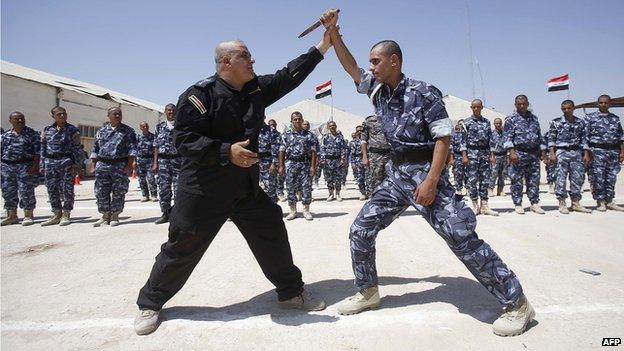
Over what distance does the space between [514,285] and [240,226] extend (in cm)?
201

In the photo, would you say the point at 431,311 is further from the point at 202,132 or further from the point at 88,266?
the point at 88,266

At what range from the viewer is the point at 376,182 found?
618 centimetres

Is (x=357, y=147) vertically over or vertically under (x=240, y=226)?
over

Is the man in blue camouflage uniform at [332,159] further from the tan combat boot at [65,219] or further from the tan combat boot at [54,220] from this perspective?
the tan combat boot at [54,220]

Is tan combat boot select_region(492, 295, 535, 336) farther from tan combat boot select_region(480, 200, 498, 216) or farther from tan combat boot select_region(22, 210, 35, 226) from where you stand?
tan combat boot select_region(22, 210, 35, 226)

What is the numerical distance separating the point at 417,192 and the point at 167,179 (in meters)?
5.94

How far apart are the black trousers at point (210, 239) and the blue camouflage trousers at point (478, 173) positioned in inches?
214

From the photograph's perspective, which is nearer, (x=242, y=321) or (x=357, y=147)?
(x=242, y=321)

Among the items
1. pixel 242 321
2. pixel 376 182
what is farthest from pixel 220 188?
pixel 376 182

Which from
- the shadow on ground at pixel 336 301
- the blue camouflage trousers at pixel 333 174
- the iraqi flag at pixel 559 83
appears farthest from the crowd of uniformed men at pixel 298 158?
the iraqi flag at pixel 559 83

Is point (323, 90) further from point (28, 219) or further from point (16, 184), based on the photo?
point (28, 219)

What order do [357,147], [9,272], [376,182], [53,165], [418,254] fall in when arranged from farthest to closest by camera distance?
[357,147] < [53,165] < [376,182] < [418,254] < [9,272]

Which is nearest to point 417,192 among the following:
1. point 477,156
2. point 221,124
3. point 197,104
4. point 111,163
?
point 221,124

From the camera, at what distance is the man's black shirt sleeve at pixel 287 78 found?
282 centimetres
